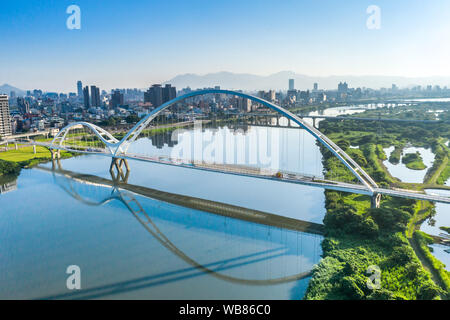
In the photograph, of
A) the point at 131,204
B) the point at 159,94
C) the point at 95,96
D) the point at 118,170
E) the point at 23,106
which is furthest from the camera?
the point at 95,96

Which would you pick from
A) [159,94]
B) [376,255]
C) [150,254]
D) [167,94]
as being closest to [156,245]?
[150,254]

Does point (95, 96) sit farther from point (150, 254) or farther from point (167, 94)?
point (150, 254)

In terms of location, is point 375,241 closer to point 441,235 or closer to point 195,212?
point 441,235

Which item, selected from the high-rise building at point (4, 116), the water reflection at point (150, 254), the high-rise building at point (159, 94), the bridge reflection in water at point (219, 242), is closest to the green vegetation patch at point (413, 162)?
the bridge reflection in water at point (219, 242)

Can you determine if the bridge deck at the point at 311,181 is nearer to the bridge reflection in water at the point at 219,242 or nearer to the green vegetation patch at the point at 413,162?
the bridge reflection in water at the point at 219,242

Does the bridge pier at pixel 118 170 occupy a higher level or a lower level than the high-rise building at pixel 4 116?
lower
